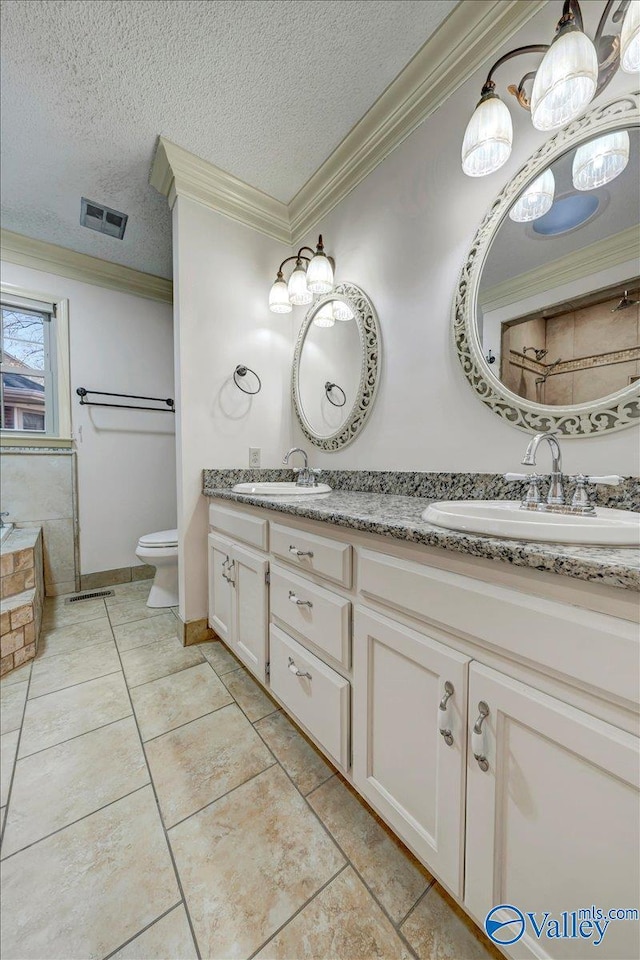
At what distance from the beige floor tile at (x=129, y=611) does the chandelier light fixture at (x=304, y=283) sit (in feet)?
6.47

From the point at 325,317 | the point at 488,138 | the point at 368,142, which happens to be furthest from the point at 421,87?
the point at 325,317

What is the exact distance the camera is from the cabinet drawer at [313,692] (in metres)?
0.92

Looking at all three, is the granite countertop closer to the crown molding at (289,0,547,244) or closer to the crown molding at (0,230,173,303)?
the crown molding at (289,0,547,244)

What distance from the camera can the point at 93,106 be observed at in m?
1.45

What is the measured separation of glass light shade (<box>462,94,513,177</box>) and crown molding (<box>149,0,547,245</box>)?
0.39m

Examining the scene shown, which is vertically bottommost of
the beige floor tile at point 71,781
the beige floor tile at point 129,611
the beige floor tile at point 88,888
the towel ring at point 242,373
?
the beige floor tile at point 88,888

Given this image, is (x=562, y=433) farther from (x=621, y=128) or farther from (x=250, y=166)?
(x=250, y=166)

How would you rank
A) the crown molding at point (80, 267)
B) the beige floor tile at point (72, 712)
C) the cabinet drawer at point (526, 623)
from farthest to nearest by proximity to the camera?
the crown molding at point (80, 267) → the beige floor tile at point (72, 712) → the cabinet drawer at point (526, 623)

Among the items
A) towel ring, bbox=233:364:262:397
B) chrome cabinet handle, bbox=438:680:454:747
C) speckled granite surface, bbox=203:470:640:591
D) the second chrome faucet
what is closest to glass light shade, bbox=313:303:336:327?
towel ring, bbox=233:364:262:397

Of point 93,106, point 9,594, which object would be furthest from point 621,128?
point 9,594

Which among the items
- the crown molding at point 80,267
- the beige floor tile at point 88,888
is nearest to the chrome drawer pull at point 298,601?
the beige floor tile at point 88,888

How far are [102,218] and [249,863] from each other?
3.02 m

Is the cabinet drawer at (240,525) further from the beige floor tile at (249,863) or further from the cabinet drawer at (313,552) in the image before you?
the beige floor tile at (249,863)

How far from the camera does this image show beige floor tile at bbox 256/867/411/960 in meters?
0.68
